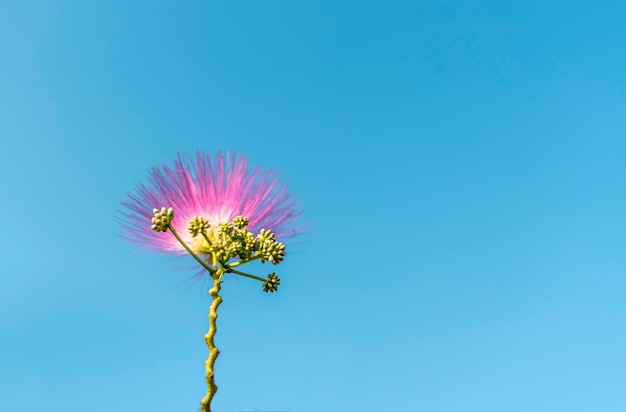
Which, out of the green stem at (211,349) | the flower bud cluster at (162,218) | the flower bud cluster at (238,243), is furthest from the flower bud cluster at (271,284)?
the flower bud cluster at (162,218)

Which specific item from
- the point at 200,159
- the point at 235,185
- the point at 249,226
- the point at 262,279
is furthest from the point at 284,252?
the point at 200,159

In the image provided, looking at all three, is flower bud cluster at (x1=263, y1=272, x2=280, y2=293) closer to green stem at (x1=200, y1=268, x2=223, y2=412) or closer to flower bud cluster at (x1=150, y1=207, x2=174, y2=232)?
green stem at (x1=200, y1=268, x2=223, y2=412)

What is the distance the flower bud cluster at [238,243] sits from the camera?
405cm

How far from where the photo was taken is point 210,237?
4.29 metres

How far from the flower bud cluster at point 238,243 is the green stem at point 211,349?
0.27m

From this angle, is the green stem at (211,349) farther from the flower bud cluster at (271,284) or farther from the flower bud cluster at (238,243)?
the flower bud cluster at (271,284)

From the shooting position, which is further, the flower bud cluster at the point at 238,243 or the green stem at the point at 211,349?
the flower bud cluster at the point at 238,243

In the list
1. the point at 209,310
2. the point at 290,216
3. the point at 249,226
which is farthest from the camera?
the point at 290,216

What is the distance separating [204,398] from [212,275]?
2.79ft

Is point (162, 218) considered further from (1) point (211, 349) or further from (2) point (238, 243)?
(1) point (211, 349)

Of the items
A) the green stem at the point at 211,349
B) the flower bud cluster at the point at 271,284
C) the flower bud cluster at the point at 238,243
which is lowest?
the green stem at the point at 211,349

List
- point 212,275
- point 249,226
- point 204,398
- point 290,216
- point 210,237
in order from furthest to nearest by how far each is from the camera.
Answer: point 290,216 → point 249,226 → point 210,237 → point 212,275 → point 204,398

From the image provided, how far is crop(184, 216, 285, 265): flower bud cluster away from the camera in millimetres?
4047

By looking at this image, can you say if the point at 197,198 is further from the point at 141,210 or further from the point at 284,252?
the point at 284,252
